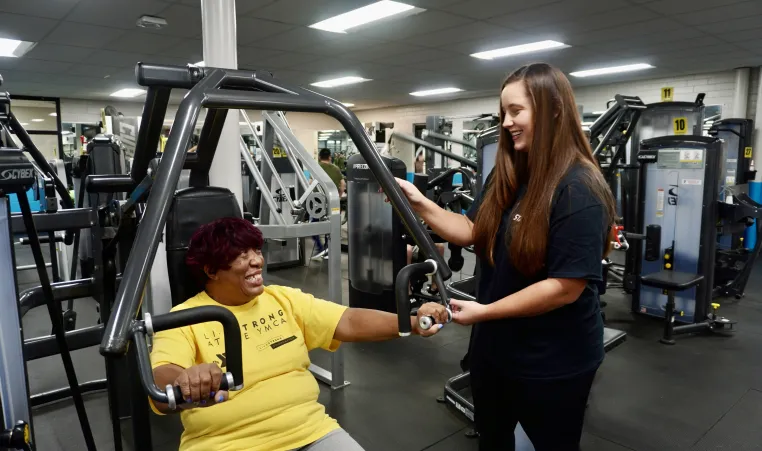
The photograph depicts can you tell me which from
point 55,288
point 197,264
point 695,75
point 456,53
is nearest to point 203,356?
point 197,264

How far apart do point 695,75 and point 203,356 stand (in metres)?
9.41

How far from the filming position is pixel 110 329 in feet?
2.37

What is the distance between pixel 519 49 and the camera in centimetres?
656

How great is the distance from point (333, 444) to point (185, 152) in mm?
864

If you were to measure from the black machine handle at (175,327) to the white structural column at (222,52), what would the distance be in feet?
5.18

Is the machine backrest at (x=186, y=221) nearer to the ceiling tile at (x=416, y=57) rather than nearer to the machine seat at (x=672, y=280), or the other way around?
the machine seat at (x=672, y=280)

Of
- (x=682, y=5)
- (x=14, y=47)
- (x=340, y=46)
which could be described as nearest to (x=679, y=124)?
(x=682, y=5)

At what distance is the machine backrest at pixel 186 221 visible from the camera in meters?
1.53

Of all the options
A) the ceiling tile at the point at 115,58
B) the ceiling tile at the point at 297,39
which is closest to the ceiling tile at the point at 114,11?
the ceiling tile at the point at 297,39

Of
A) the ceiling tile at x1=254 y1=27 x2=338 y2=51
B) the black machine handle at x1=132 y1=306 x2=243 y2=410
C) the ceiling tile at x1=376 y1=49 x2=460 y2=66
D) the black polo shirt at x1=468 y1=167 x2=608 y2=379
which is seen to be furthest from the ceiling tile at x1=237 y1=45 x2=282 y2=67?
the black machine handle at x1=132 y1=306 x2=243 y2=410

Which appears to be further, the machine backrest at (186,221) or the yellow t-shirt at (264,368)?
the machine backrest at (186,221)

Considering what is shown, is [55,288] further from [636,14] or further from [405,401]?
[636,14]

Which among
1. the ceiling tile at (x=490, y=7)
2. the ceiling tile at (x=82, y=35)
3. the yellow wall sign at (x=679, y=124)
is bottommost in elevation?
the yellow wall sign at (x=679, y=124)

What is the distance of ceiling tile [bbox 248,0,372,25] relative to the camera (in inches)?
179
